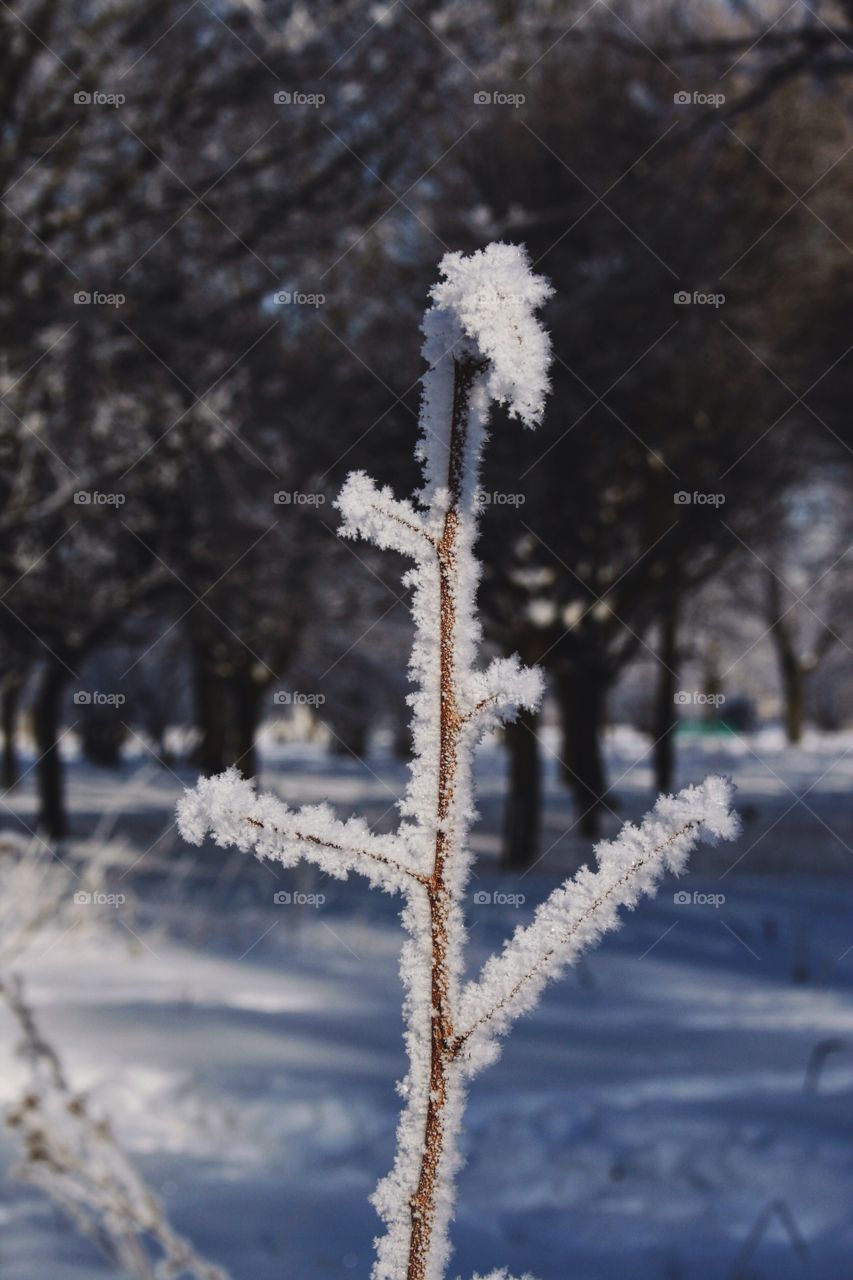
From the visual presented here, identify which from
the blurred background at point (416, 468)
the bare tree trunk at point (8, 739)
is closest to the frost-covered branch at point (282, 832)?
the blurred background at point (416, 468)

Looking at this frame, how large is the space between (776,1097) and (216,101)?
19.5 ft

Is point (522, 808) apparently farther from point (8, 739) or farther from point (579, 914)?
point (8, 739)

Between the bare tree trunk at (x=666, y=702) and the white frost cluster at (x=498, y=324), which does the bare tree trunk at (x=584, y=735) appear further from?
the white frost cluster at (x=498, y=324)

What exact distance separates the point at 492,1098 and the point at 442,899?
4.18 metres

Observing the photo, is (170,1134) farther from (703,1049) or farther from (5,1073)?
(703,1049)

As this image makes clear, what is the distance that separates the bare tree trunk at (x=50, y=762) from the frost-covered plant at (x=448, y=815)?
14842 millimetres

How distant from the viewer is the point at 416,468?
9.45 metres

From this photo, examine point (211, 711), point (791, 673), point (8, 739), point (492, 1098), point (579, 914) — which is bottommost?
point (579, 914)

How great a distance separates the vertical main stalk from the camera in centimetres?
60

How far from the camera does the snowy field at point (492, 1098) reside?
366cm

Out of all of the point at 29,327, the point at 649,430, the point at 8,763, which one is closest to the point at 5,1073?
the point at 29,327

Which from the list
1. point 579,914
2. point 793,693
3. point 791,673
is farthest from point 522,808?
point 793,693

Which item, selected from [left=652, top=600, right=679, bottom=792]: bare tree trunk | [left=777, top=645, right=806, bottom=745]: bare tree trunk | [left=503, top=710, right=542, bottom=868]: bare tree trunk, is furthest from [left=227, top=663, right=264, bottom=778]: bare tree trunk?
[left=777, top=645, right=806, bottom=745]: bare tree trunk

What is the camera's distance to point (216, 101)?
24.6 ft
